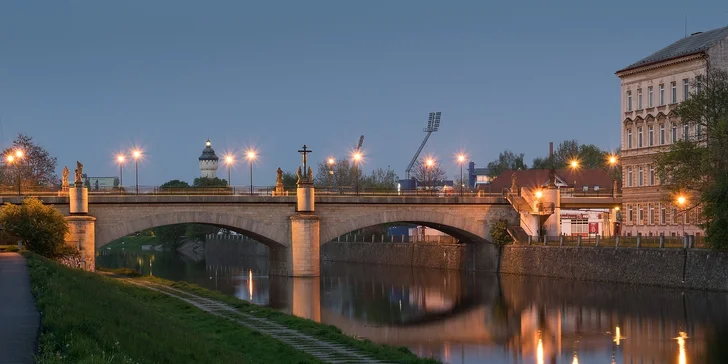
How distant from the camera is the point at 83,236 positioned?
3014 inches

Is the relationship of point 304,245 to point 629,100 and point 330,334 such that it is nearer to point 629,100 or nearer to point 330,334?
point 629,100

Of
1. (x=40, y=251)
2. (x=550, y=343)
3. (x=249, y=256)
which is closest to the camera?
(x=550, y=343)

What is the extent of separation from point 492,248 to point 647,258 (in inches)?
917

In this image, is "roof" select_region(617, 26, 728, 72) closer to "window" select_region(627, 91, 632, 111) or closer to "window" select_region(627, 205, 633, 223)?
"window" select_region(627, 91, 632, 111)

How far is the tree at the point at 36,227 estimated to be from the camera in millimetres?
68188

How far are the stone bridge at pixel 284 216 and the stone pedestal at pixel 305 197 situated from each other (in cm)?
11

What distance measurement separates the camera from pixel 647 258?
68.5 metres

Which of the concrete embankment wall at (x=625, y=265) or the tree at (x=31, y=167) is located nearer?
the concrete embankment wall at (x=625, y=265)

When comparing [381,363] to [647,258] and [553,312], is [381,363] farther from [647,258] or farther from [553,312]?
[647,258]

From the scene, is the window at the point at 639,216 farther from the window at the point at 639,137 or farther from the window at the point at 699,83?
the window at the point at 699,83

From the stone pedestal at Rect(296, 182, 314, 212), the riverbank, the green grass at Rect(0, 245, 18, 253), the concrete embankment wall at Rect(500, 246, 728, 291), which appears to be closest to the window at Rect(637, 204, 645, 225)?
the concrete embankment wall at Rect(500, 246, 728, 291)

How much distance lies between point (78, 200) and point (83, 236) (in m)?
2.55

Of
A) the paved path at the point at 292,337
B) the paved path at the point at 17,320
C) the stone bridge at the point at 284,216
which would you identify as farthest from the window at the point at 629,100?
the paved path at the point at 17,320

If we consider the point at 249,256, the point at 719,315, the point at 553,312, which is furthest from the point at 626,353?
the point at 249,256
